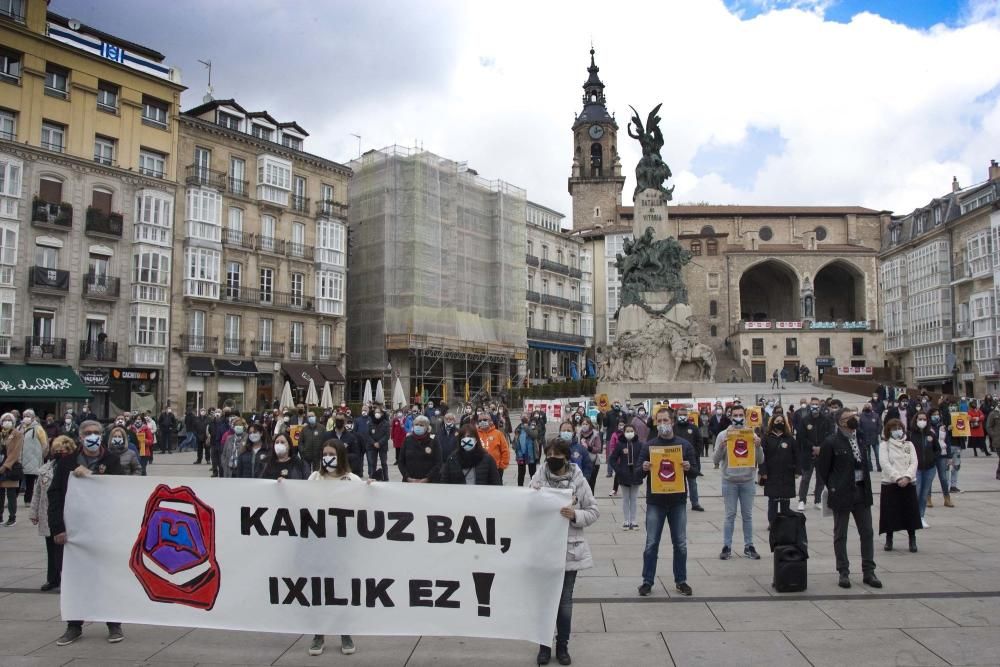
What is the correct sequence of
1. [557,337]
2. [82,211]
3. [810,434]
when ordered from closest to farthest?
[810,434], [82,211], [557,337]

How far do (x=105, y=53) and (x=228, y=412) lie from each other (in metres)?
24.0

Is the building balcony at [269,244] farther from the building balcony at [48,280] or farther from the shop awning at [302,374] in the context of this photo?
the building balcony at [48,280]

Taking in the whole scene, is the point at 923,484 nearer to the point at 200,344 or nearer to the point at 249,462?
the point at 249,462

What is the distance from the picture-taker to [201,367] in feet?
127

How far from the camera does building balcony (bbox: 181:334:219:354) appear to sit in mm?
38719

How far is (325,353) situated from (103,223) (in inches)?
543

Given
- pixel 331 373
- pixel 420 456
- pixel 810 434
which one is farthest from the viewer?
pixel 331 373

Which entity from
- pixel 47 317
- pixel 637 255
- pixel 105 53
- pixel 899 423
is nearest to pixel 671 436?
pixel 899 423

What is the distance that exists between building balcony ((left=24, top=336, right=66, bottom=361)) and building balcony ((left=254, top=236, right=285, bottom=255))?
38.0ft

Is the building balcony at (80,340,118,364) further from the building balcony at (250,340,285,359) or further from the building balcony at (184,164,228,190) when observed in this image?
the building balcony at (184,164,228,190)

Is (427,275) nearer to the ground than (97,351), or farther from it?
farther from it

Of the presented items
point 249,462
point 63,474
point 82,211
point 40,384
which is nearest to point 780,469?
point 249,462

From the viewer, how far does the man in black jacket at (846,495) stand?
7.78 meters

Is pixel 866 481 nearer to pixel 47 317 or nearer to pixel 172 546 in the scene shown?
pixel 172 546
